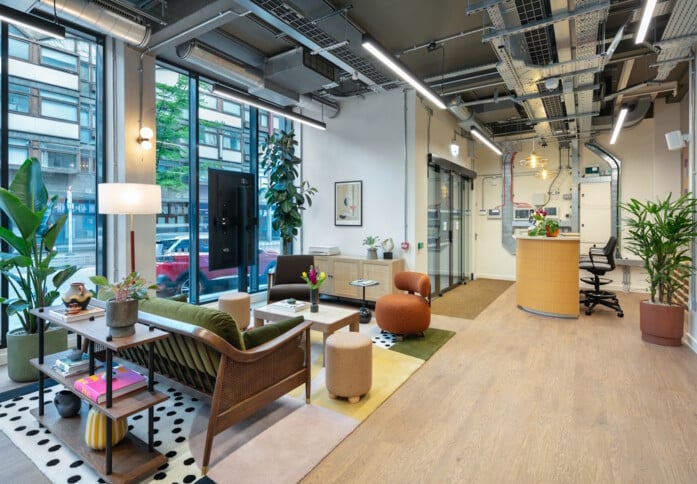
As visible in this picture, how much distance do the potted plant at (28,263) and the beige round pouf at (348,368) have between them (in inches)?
105

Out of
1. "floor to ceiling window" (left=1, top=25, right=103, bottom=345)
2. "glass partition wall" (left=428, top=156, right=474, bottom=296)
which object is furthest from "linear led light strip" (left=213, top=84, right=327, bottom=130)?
"glass partition wall" (left=428, top=156, right=474, bottom=296)

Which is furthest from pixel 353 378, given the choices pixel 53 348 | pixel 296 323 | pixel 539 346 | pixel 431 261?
pixel 431 261

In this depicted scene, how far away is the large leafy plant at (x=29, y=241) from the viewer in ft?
10.4

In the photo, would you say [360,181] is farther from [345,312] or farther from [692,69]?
[692,69]

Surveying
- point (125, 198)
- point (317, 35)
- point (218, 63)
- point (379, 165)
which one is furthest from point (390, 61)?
point (125, 198)

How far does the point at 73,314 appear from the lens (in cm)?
241

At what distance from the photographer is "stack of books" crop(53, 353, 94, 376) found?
2.32m

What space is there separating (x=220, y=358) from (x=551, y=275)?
4954mm

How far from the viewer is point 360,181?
21.3ft

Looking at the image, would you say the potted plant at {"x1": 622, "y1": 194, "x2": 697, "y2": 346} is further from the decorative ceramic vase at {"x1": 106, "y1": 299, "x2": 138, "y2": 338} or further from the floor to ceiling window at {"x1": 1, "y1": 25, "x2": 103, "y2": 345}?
the floor to ceiling window at {"x1": 1, "y1": 25, "x2": 103, "y2": 345}

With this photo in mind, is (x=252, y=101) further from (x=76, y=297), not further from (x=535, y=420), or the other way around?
(x=535, y=420)

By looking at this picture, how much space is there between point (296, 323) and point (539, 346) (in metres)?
3.05

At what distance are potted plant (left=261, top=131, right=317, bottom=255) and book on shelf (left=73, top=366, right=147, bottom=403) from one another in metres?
4.08

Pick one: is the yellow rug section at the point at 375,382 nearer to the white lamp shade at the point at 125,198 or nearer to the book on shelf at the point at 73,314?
the book on shelf at the point at 73,314
